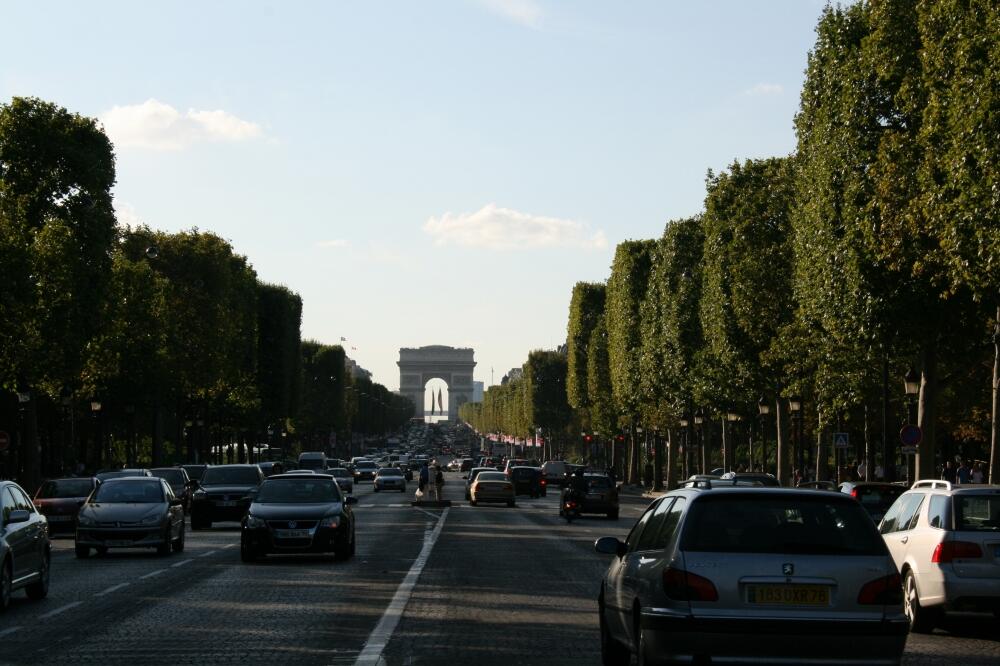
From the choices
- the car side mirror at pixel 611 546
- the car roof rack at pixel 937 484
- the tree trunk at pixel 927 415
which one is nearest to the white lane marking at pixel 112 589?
the car side mirror at pixel 611 546

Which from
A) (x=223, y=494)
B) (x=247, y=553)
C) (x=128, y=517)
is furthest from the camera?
(x=223, y=494)

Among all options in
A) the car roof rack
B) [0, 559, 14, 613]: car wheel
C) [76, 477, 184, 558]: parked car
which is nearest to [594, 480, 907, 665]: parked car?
the car roof rack

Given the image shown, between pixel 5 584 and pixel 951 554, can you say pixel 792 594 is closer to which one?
pixel 951 554

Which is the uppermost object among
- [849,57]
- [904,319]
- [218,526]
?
[849,57]

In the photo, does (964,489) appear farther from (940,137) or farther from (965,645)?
(940,137)

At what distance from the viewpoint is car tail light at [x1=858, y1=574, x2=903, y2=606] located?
1111 cm

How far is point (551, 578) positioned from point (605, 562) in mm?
4526

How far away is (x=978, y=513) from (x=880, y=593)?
23.0 ft

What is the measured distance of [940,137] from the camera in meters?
31.6

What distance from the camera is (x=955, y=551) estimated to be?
682 inches

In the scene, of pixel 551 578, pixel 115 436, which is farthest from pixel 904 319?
pixel 115 436

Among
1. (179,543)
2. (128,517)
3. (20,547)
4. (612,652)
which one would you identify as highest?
(20,547)

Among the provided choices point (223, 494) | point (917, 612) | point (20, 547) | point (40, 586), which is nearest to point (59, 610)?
A: point (20, 547)

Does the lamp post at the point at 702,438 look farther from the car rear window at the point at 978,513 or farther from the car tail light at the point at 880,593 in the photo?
the car tail light at the point at 880,593
